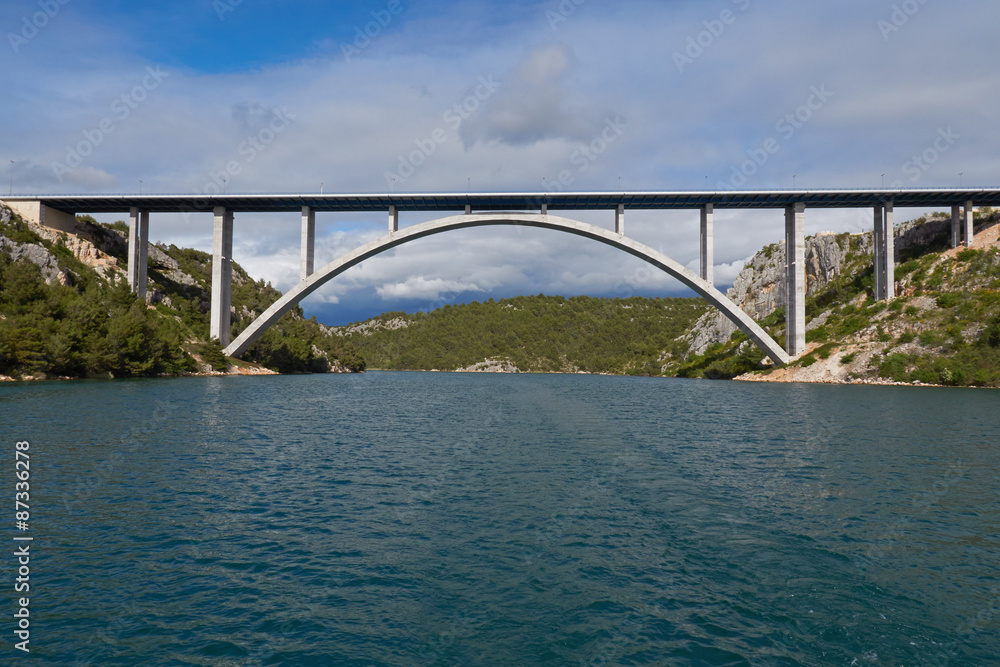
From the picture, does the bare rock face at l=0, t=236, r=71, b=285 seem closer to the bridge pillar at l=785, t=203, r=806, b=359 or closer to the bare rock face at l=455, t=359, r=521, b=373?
the bridge pillar at l=785, t=203, r=806, b=359

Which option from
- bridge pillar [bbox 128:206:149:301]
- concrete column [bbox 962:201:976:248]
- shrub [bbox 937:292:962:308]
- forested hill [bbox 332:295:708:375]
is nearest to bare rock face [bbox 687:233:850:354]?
shrub [bbox 937:292:962:308]

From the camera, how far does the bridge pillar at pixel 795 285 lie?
2189 inches

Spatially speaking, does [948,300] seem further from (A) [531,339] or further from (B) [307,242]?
(A) [531,339]

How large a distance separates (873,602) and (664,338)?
6139 inches

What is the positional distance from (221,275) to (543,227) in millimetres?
34391

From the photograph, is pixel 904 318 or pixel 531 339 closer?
pixel 904 318

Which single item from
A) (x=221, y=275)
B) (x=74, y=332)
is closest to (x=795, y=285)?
(x=221, y=275)

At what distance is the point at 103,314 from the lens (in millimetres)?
42875

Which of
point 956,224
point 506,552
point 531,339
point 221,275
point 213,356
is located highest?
point 956,224

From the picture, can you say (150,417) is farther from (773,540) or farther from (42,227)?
(42,227)

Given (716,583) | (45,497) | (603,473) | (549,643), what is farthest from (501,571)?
(45,497)

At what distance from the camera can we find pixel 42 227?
57.6 meters

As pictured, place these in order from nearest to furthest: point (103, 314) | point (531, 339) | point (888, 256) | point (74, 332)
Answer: point (74, 332), point (103, 314), point (888, 256), point (531, 339)

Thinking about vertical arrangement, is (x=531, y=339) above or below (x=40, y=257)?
below
